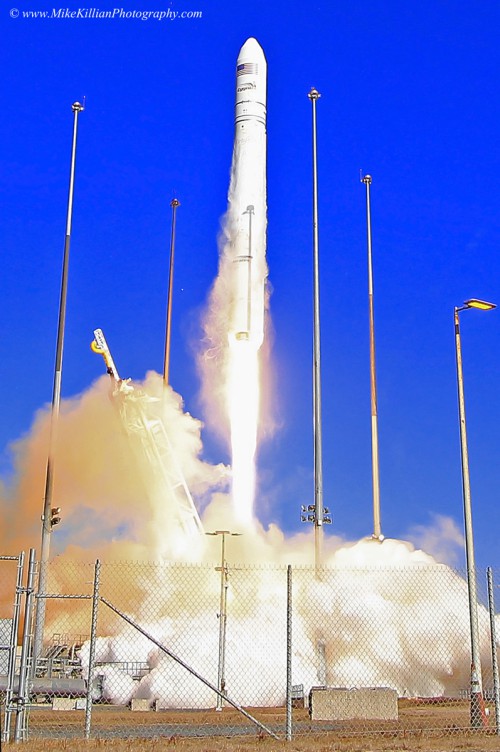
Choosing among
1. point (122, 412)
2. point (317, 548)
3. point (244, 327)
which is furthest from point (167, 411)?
point (317, 548)

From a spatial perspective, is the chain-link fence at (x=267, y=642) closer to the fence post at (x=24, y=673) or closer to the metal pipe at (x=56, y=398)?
the metal pipe at (x=56, y=398)

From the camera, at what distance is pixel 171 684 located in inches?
1160

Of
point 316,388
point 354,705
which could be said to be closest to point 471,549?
point 354,705

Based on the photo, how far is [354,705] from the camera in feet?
62.3

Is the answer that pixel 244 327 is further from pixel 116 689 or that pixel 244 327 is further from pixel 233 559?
pixel 116 689

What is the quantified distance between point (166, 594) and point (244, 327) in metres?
10.6

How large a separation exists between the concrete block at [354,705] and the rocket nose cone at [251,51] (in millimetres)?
30024

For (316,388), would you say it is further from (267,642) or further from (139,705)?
(139,705)

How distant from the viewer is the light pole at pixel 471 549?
18789 mm

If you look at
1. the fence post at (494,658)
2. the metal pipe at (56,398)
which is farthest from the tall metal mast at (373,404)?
the fence post at (494,658)

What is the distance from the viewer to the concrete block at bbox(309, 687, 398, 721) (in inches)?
744

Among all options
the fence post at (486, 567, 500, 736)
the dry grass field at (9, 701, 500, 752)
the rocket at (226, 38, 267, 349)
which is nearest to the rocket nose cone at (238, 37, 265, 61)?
the rocket at (226, 38, 267, 349)

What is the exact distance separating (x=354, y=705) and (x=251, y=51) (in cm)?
3088

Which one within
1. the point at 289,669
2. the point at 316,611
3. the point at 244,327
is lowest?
the point at 289,669
